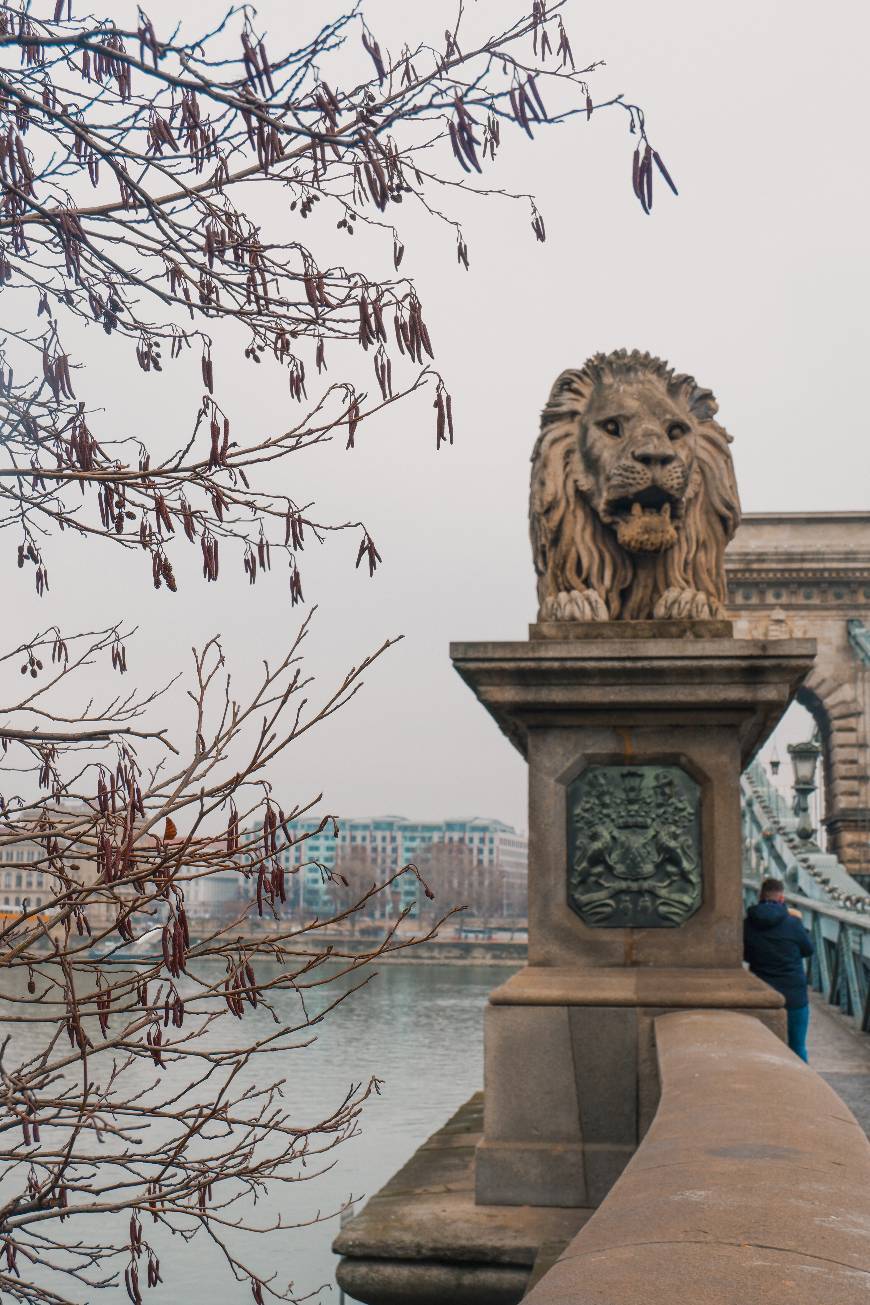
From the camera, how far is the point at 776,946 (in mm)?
7668

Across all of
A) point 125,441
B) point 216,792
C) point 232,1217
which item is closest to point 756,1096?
point 216,792

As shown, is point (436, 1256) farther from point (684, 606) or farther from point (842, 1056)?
point (842, 1056)

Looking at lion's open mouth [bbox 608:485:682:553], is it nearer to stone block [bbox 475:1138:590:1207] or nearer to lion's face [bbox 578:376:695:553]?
lion's face [bbox 578:376:695:553]

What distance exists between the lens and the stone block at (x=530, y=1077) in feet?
15.9

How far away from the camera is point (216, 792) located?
345 centimetres

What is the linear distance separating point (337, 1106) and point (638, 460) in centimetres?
1791

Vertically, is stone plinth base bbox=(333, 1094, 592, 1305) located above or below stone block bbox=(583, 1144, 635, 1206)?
below

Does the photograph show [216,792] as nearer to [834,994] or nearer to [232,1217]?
[232,1217]

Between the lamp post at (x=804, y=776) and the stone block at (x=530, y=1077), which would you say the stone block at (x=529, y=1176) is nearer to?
the stone block at (x=530, y=1077)

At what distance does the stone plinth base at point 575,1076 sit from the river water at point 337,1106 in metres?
0.76

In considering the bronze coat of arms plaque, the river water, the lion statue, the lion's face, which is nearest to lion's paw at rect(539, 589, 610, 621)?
the lion statue

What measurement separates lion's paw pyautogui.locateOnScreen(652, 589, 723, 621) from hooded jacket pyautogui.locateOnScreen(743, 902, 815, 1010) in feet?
8.35

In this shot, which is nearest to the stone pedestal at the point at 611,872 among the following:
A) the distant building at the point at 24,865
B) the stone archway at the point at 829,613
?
Result: the distant building at the point at 24,865

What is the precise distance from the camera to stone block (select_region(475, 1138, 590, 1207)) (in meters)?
4.73
